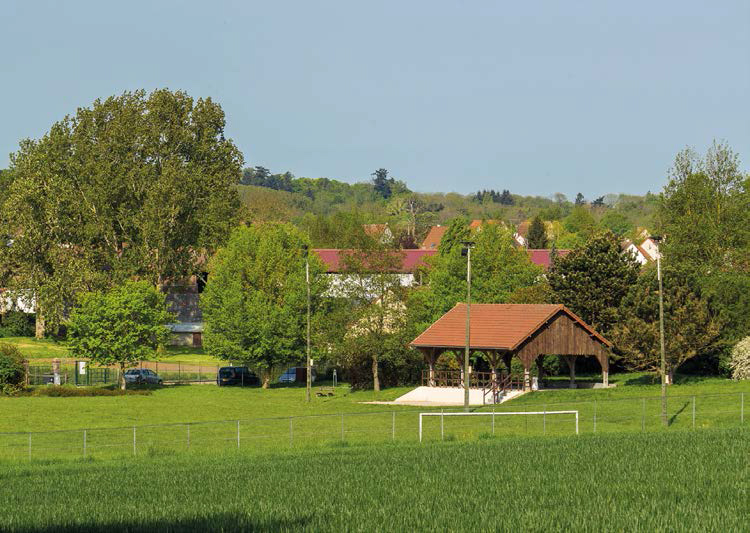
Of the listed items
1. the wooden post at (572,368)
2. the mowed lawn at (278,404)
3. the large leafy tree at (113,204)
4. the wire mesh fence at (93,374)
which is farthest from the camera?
the large leafy tree at (113,204)

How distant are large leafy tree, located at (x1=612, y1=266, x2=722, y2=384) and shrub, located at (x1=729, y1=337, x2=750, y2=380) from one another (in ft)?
5.22

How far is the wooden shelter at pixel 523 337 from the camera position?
241 feet

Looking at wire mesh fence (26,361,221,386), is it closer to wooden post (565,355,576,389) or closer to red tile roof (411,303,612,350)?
red tile roof (411,303,612,350)

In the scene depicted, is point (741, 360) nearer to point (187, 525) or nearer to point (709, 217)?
point (709, 217)

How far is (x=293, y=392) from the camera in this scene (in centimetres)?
8488

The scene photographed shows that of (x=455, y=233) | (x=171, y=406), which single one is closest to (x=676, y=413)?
(x=171, y=406)

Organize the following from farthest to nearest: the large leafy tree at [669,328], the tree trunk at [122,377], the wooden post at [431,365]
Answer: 1. the tree trunk at [122,377]
2. the wooden post at [431,365]
3. the large leafy tree at [669,328]

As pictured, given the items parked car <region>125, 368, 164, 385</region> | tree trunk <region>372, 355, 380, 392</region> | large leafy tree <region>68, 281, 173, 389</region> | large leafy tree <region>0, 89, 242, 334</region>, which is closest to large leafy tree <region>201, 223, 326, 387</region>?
parked car <region>125, 368, 164, 385</region>

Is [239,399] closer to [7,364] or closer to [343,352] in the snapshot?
[343,352]

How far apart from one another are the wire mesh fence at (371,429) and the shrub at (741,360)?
11105 millimetres

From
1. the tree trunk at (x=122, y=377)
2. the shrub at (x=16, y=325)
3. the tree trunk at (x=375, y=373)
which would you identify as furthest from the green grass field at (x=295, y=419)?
the shrub at (x=16, y=325)

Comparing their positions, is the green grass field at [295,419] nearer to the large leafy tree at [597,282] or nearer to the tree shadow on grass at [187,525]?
the large leafy tree at [597,282]

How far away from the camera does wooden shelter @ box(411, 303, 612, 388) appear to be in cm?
7350

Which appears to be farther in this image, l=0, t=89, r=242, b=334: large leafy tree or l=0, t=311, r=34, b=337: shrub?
l=0, t=311, r=34, b=337: shrub
